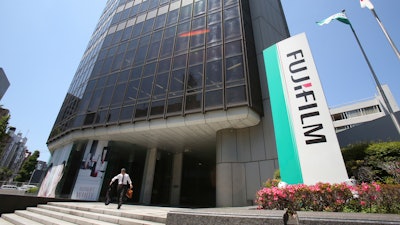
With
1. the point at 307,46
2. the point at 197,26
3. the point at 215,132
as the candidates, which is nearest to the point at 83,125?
the point at 215,132

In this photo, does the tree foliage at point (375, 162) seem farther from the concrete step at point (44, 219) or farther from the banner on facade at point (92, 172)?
the banner on facade at point (92, 172)

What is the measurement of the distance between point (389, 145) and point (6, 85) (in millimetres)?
29210

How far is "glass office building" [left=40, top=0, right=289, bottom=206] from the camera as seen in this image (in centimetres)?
1339

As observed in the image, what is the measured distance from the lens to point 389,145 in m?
8.46

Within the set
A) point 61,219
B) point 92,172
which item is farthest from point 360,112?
point 61,219

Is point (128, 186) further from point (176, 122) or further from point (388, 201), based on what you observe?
point (388, 201)

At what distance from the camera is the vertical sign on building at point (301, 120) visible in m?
6.68

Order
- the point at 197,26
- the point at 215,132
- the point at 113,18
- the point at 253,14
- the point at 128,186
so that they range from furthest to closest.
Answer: the point at 113,18 → the point at 253,14 → the point at 197,26 → the point at 215,132 → the point at 128,186

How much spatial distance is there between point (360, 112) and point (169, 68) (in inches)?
1628

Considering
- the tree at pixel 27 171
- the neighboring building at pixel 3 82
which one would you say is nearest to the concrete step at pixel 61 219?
the neighboring building at pixel 3 82

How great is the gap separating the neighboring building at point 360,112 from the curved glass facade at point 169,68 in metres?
34.9

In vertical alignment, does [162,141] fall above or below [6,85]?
below

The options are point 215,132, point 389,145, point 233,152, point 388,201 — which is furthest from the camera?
point 215,132

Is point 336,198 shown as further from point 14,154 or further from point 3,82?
point 14,154
